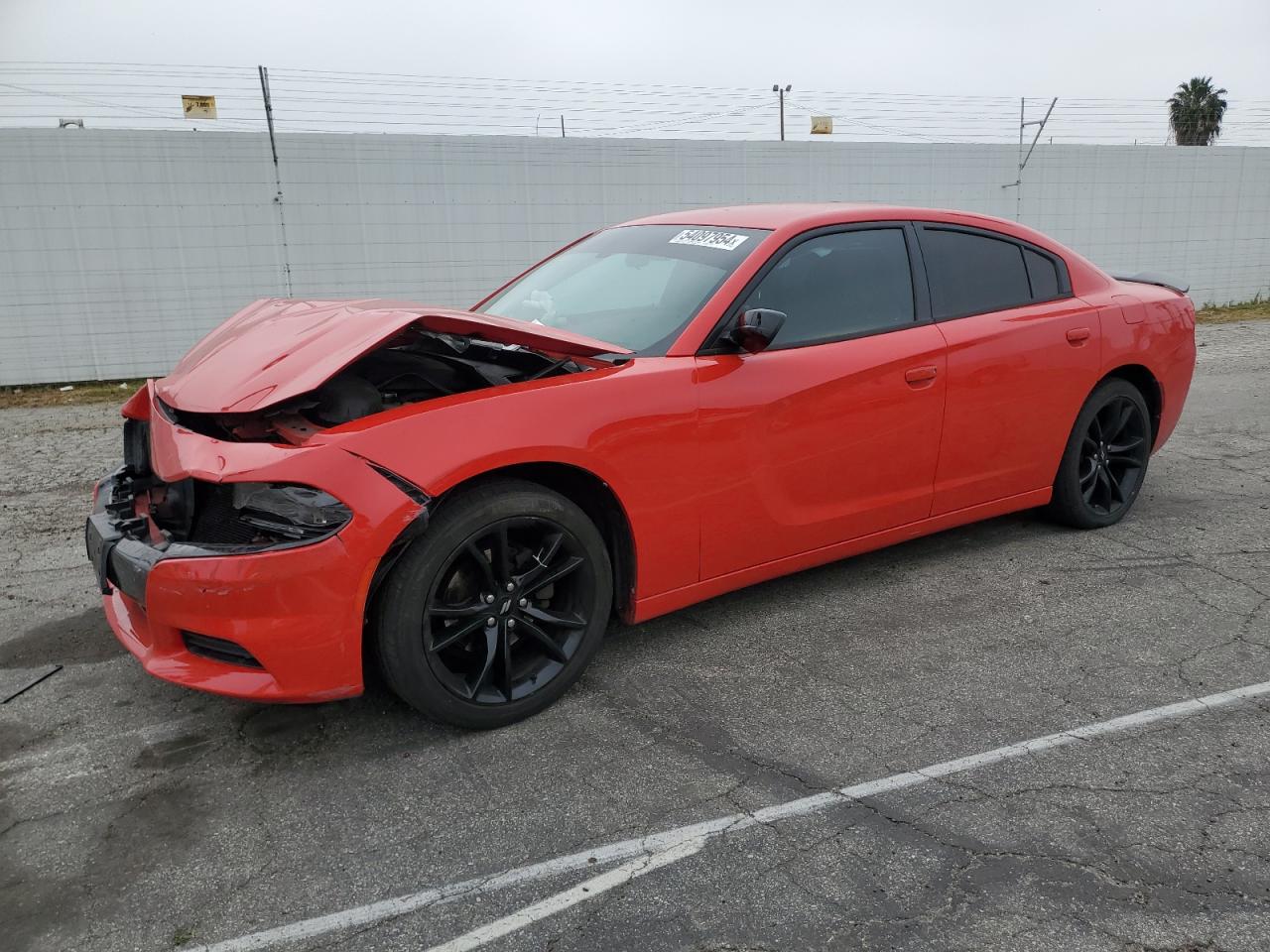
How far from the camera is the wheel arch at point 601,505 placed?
10.3 ft

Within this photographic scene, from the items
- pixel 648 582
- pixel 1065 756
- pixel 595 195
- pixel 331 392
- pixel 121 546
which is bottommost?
pixel 1065 756

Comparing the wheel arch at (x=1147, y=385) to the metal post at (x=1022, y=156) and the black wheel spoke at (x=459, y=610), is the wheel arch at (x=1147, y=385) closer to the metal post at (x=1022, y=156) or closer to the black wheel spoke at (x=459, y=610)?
the black wheel spoke at (x=459, y=610)

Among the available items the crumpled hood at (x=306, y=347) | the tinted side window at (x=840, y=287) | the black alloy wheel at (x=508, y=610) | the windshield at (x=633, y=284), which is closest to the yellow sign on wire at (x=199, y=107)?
the windshield at (x=633, y=284)

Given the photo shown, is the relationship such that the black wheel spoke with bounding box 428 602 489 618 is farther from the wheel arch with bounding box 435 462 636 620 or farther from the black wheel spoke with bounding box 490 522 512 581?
the wheel arch with bounding box 435 462 636 620

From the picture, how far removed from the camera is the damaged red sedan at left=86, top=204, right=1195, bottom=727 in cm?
275

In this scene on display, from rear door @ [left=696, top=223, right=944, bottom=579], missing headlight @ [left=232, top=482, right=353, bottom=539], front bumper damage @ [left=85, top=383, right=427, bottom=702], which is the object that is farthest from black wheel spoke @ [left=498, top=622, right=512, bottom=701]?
rear door @ [left=696, top=223, right=944, bottom=579]

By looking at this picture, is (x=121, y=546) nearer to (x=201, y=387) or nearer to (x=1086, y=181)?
(x=201, y=387)

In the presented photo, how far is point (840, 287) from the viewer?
3.89m

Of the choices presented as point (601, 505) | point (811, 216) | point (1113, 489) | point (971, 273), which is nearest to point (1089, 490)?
point (1113, 489)

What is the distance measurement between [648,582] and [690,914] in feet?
4.34

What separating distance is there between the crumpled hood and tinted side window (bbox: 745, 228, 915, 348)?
28.4 inches

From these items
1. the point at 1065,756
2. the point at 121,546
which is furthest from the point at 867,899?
the point at 121,546

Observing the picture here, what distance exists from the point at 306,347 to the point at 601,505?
110 centimetres

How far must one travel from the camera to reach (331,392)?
10.1 ft
